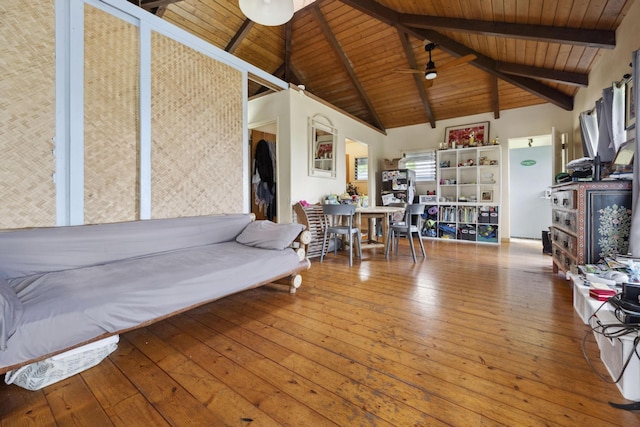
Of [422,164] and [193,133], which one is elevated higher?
[422,164]

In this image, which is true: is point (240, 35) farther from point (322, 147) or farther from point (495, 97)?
point (495, 97)

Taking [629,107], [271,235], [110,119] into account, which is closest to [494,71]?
[629,107]

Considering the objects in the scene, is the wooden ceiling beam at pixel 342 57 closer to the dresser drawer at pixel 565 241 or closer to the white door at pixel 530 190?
the white door at pixel 530 190

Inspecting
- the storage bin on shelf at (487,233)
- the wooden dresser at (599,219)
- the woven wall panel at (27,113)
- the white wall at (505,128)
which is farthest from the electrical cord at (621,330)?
the white wall at (505,128)

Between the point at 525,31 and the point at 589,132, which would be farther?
the point at 589,132

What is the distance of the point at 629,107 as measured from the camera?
248cm

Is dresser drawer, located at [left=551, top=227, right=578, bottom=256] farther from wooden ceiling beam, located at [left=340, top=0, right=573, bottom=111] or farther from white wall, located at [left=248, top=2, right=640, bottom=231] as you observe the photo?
wooden ceiling beam, located at [left=340, top=0, right=573, bottom=111]

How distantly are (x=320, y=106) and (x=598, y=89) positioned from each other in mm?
3901

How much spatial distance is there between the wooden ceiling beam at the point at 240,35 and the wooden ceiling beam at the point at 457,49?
153 cm

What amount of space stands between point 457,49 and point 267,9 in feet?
12.2

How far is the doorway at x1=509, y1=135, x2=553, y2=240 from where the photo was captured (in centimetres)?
589

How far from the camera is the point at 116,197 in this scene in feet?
7.22

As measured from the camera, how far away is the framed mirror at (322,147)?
451 centimetres

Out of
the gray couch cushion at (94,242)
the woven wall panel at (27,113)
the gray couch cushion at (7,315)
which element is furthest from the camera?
the woven wall panel at (27,113)
